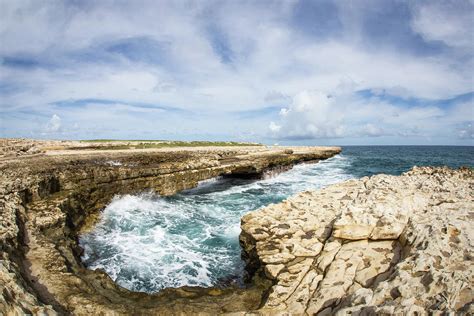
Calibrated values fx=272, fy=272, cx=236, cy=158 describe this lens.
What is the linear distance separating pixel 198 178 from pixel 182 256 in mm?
11884

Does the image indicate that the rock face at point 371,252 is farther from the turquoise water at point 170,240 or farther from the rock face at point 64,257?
the turquoise water at point 170,240

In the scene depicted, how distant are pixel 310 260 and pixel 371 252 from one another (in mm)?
1592

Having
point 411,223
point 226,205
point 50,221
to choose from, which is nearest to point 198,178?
point 226,205

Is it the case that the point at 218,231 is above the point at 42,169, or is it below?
below

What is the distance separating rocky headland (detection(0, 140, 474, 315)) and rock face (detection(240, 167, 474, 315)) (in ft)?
0.09

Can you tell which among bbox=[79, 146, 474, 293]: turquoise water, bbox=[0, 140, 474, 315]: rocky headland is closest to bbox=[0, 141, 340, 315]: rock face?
bbox=[0, 140, 474, 315]: rocky headland

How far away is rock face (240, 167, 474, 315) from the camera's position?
493 centimetres

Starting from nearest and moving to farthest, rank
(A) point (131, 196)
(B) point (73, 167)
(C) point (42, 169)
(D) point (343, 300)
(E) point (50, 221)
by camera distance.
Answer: (D) point (343, 300), (E) point (50, 221), (C) point (42, 169), (B) point (73, 167), (A) point (131, 196)

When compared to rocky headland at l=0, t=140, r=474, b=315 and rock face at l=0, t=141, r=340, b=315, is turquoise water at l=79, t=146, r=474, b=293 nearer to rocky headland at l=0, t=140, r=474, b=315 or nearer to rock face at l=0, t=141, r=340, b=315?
rock face at l=0, t=141, r=340, b=315

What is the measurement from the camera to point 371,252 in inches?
277

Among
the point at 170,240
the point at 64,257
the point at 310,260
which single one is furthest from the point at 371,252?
the point at 170,240

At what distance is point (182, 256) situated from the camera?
1165 centimetres

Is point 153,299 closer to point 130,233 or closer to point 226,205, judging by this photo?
point 130,233

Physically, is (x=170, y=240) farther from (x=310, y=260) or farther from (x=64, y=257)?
(x=310, y=260)
